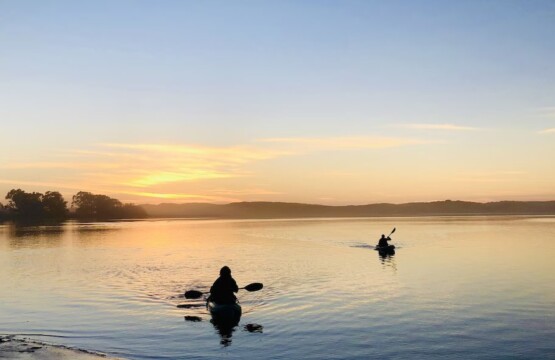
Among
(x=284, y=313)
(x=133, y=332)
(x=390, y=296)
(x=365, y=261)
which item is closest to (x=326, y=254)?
(x=365, y=261)

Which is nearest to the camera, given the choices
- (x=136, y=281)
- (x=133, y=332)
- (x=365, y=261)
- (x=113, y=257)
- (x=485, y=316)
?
(x=133, y=332)

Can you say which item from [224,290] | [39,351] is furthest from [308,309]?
[39,351]

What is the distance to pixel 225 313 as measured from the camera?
26234 mm

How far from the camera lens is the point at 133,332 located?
23.4 meters

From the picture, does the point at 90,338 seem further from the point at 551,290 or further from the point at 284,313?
the point at 551,290

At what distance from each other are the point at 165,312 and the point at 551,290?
26125mm

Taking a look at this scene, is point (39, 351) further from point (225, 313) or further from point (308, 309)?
point (308, 309)

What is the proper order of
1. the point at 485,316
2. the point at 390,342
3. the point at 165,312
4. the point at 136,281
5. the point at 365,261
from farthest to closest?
the point at 365,261 < the point at 136,281 < the point at 165,312 < the point at 485,316 < the point at 390,342

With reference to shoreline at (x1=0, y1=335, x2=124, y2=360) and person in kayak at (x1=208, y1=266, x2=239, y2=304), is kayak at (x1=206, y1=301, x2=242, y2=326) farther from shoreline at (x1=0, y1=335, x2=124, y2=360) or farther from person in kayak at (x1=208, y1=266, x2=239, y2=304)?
shoreline at (x1=0, y1=335, x2=124, y2=360)

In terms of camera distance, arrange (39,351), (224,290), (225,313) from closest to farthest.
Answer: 1. (39,351)
2. (225,313)
3. (224,290)

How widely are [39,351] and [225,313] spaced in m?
10.1

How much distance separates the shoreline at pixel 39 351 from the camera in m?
17.4

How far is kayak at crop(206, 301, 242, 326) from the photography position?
84.3 feet

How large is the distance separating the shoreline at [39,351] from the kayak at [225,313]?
7658 millimetres
